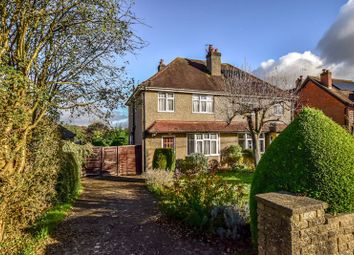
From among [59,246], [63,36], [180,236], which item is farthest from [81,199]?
[63,36]

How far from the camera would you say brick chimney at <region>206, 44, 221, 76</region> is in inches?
853

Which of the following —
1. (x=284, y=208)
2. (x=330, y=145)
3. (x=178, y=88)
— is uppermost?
(x=178, y=88)

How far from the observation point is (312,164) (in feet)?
13.2

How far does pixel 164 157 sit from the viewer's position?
52.5 ft

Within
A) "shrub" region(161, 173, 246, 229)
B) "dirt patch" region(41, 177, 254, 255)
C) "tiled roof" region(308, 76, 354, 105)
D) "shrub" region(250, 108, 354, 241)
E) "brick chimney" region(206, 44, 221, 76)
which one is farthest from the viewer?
"tiled roof" region(308, 76, 354, 105)

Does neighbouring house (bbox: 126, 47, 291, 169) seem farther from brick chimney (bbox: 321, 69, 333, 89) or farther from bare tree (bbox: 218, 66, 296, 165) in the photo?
brick chimney (bbox: 321, 69, 333, 89)

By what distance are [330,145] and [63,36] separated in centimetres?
663

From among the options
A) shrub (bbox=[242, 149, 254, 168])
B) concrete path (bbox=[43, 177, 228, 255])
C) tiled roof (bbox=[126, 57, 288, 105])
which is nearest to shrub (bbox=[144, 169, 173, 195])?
concrete path (bbox=[43, 177, 228, 255])

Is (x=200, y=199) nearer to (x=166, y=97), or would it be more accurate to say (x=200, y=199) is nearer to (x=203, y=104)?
(x=166, y=97)

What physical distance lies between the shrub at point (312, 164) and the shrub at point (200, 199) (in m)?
2.12

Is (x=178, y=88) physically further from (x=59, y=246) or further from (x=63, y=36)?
(x=59, y=246)

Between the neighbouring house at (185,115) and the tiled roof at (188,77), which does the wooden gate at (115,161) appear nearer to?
the neighbouring house at (185,115)

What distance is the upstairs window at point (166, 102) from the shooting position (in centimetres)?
1876

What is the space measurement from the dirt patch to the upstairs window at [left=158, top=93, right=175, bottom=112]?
10.2 metres
